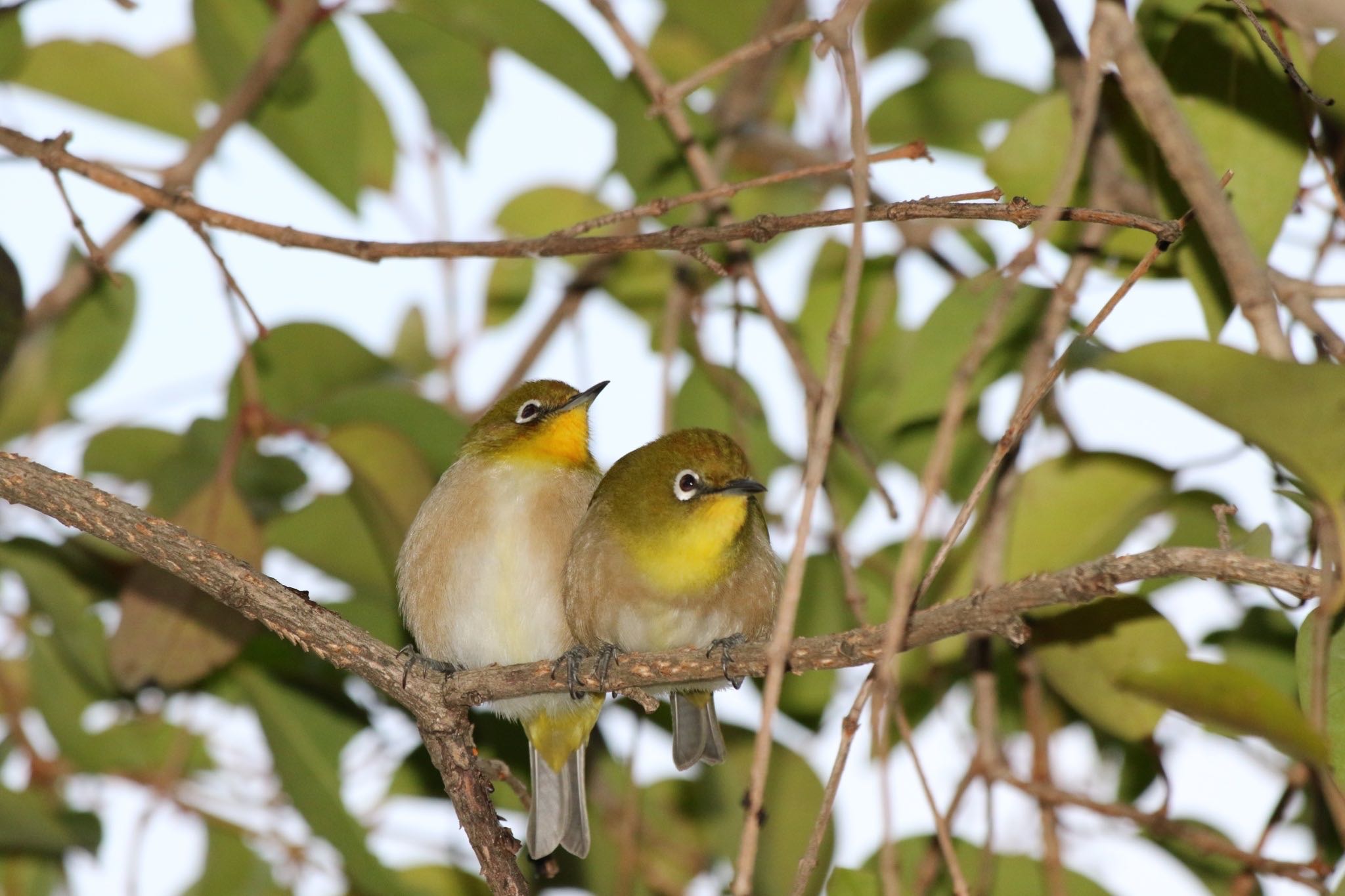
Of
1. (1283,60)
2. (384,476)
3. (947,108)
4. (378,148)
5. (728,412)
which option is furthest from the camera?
(378,148)

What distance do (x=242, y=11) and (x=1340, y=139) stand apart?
3.94 metres

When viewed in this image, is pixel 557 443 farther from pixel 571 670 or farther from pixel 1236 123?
pixel 1236 123

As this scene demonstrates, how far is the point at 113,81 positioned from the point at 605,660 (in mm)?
3526

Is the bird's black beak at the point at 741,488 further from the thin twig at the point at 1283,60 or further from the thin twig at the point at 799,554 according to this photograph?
the thin twig at the point at 1283,60

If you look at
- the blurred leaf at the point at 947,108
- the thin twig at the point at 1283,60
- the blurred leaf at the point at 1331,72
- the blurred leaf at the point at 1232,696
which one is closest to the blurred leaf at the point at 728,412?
the blurred leaf at the point at 947,108

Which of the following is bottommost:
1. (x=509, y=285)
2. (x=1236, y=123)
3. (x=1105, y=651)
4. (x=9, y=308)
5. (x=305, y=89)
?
(x=1105, y=651)

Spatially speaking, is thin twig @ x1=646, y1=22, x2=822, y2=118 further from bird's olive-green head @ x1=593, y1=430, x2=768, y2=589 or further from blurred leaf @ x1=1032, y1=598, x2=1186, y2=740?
blurred leaf @ x1=1032, y1=598, x2=1186, y2=740

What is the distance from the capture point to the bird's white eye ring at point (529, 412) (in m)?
4.88

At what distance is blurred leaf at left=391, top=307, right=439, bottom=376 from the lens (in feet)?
22.0

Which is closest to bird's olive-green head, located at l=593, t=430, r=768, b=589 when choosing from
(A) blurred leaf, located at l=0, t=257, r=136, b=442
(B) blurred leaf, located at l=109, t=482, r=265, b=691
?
(B) blurred leaf, located at l=109, t=482, r=265, b=691

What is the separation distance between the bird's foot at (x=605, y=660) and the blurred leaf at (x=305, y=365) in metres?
1.54

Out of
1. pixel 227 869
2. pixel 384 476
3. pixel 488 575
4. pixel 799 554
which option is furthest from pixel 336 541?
pixel 799 554

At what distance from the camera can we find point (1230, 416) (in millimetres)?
2736

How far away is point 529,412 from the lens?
4883mm
